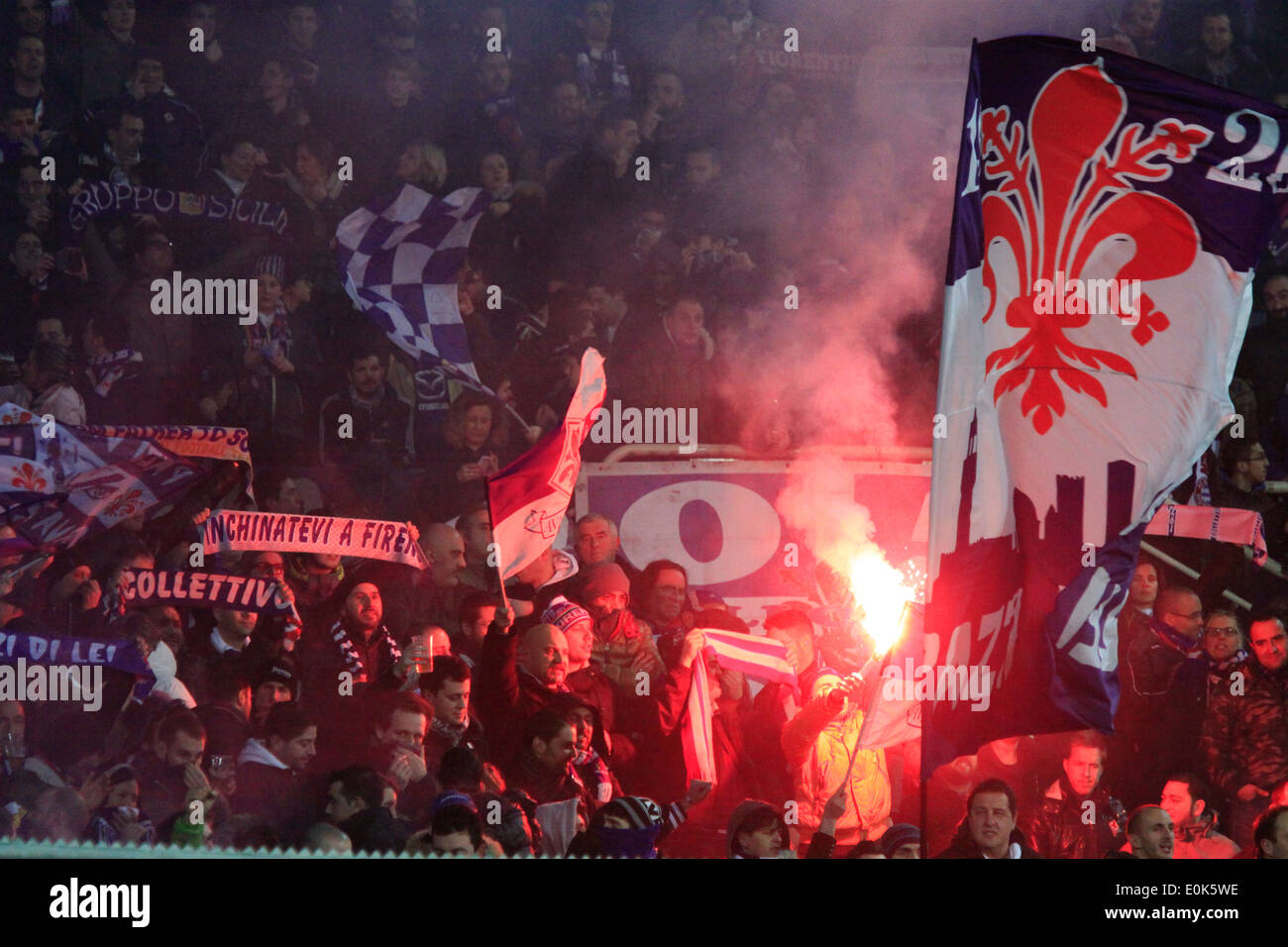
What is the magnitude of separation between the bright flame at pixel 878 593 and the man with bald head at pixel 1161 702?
1.07 m

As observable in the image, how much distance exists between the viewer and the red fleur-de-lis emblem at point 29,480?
6348mm

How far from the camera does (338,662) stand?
6195mm

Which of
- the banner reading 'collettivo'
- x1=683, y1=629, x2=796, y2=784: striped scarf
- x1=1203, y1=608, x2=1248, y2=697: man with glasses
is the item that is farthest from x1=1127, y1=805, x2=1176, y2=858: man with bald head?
the banner reading 'collettivo'

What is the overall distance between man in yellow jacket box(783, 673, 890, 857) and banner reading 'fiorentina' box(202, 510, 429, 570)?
1914 millimetres

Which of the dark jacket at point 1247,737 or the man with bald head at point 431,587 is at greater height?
the man with bald head at point 431,587

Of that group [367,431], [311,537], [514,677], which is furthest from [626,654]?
[367,431]

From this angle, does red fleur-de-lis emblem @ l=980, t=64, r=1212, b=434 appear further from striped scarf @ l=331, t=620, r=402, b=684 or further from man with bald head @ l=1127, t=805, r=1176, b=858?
striped scarf @ l=331, t=620, r=402, b=684

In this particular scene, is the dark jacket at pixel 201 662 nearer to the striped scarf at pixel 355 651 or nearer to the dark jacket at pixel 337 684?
the dark jacket at pixel 337 684

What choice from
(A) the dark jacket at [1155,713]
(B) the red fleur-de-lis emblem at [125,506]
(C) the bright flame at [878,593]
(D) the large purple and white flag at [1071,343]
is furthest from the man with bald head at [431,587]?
(A) the dark jacket at [1155,713]

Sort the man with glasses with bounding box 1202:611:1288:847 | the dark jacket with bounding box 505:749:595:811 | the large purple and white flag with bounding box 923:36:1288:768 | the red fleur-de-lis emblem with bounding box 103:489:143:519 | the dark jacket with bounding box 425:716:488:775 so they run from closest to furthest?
1. the large purple and white flag with bounding box 923:36:1288:768
2. the dark jacket with bounding box 505:749:595:811
3. the dark jacket with bounding box 425:716:488:775
4. the man with glasses with bounding box 1202:611:1288:847
5. the red fleur-de-lis emblem with bounding box 103:489:143:519

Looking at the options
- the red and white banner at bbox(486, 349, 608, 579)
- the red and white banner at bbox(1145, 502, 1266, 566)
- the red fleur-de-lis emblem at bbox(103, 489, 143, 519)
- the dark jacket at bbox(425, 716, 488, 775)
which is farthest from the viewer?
the red and white banner at bbox(1145, 502, 1266, 566)

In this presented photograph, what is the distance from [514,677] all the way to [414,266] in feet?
7.03

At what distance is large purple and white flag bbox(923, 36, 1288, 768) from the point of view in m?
4.21

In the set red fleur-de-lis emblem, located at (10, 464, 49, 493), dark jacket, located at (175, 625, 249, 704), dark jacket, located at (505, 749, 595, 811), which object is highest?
red fleur-de-lis emblem, located at (10, 464, 49, 493)
